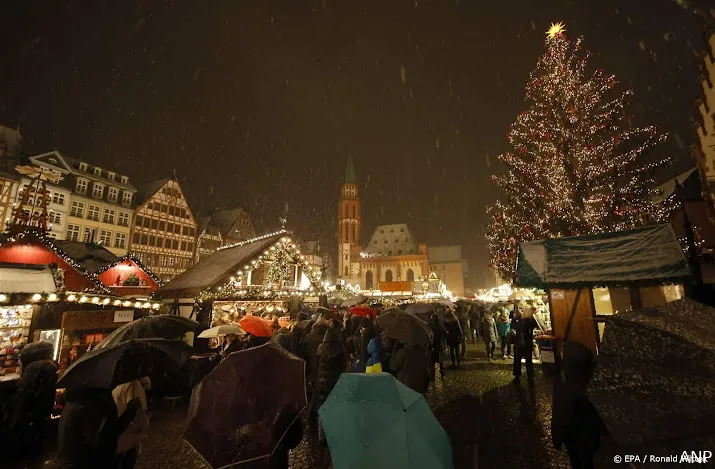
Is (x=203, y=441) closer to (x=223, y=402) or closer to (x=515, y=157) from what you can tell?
(x=223, y=402)

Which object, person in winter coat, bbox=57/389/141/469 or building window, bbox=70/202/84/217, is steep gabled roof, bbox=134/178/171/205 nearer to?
building window, bbox=70/202/84/217

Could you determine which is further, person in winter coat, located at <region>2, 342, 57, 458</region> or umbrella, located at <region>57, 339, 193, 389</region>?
person in winter coat, located at <region>2, 342, 57, 458</region>

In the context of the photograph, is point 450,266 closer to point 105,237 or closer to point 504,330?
point 105,237

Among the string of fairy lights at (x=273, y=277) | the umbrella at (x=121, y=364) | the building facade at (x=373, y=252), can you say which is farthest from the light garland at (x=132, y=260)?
the building facade at (x=373, y=252)

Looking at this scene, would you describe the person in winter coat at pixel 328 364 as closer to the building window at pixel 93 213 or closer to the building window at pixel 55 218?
the building window at pixel 55 218

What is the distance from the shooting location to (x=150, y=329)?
19.6ft

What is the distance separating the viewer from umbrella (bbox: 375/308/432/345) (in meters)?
6.55

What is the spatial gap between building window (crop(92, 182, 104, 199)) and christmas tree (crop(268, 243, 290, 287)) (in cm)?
3392

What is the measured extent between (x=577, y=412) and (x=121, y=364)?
4870 millimetres

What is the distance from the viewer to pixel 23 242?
14.3 m

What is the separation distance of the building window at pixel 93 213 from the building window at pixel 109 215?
32.1 inches

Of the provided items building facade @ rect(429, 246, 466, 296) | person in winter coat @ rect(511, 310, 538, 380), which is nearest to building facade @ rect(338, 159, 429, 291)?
building facade @ rect(429, 246, 466, 296)

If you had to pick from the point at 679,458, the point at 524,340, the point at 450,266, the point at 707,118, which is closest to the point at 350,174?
the point at 450,266

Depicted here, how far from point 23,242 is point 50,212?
918 inches
